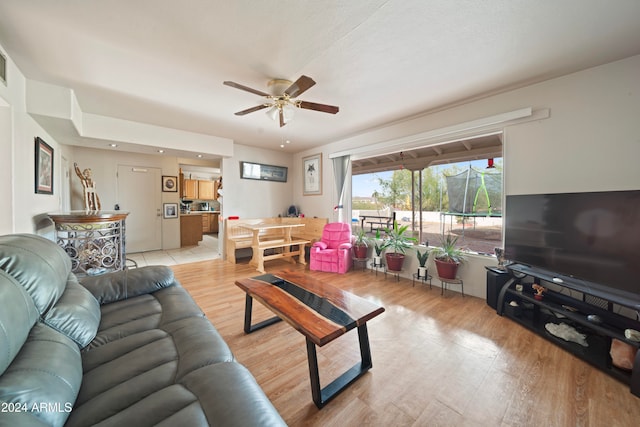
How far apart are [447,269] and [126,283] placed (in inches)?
138

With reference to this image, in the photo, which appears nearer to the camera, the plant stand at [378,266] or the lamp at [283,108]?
the lamp at [283,108]

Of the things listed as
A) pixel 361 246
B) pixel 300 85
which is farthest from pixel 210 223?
pixel 300 85

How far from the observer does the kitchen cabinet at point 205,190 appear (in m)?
7.79

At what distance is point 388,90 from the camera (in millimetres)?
2678

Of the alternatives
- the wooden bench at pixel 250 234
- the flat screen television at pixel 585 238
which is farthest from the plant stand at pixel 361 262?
the flat screen television at pixel 585 238

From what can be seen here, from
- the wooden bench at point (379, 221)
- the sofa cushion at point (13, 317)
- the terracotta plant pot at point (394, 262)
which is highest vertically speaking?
the wooden bench at point (379, 221)

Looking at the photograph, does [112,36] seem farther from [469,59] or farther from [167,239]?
[167,239]

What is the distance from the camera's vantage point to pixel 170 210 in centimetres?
587

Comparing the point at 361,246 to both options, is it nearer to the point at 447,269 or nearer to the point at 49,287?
the point at 447,269

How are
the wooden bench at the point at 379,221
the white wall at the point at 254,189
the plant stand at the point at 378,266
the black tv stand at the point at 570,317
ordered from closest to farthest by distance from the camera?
the black tv stand at the point at 570,317, the plant stand at the point at 378,266, the wooden bench at the point at 379,221, the white wall at the point at 254,189

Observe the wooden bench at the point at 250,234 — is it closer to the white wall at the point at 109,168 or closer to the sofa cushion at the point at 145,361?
the white wall at the point at 109,168

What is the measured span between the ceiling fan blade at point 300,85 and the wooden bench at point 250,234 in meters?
3.14

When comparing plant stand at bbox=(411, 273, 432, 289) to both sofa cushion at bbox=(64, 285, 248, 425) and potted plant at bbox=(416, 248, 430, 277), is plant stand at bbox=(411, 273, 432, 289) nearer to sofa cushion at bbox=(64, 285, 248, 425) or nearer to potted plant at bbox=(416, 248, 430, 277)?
potted plant at bbox=(416, 248, 430, 277)

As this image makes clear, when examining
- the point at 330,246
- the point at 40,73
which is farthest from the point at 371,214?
the point at 40,73
